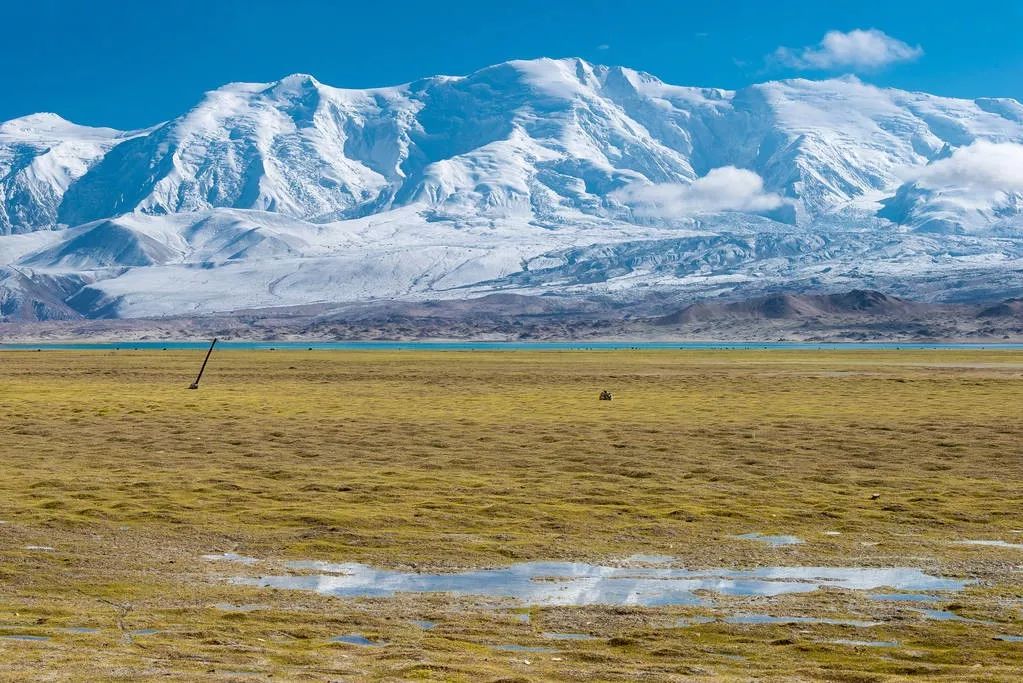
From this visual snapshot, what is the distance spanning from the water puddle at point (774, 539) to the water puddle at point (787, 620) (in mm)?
4664

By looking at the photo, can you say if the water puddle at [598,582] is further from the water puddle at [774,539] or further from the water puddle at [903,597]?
the water puddle at [774,539]

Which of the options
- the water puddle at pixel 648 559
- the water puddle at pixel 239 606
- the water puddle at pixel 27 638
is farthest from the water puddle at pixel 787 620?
the water puddle at pixel 27 638

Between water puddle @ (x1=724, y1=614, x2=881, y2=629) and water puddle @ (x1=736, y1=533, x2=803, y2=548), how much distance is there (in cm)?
466

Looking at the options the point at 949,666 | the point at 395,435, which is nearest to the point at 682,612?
the point at 949,666

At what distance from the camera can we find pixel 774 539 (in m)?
20.0

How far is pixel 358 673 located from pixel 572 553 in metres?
7.17

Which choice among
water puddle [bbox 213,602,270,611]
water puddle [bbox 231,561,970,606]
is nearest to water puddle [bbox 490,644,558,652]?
water puddle [bbox 231,561,970,606]

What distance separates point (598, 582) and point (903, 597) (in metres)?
3.70

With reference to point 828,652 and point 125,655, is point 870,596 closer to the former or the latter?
point 828,652

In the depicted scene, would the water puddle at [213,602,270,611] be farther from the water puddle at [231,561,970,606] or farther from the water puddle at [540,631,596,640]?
the water puddle at [540,631,596,640]

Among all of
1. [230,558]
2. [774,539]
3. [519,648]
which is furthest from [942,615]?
[230,558]

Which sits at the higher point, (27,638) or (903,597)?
(27,638)

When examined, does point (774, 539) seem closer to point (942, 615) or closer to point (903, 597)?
point (903, 597)

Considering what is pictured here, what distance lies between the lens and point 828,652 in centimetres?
1313
